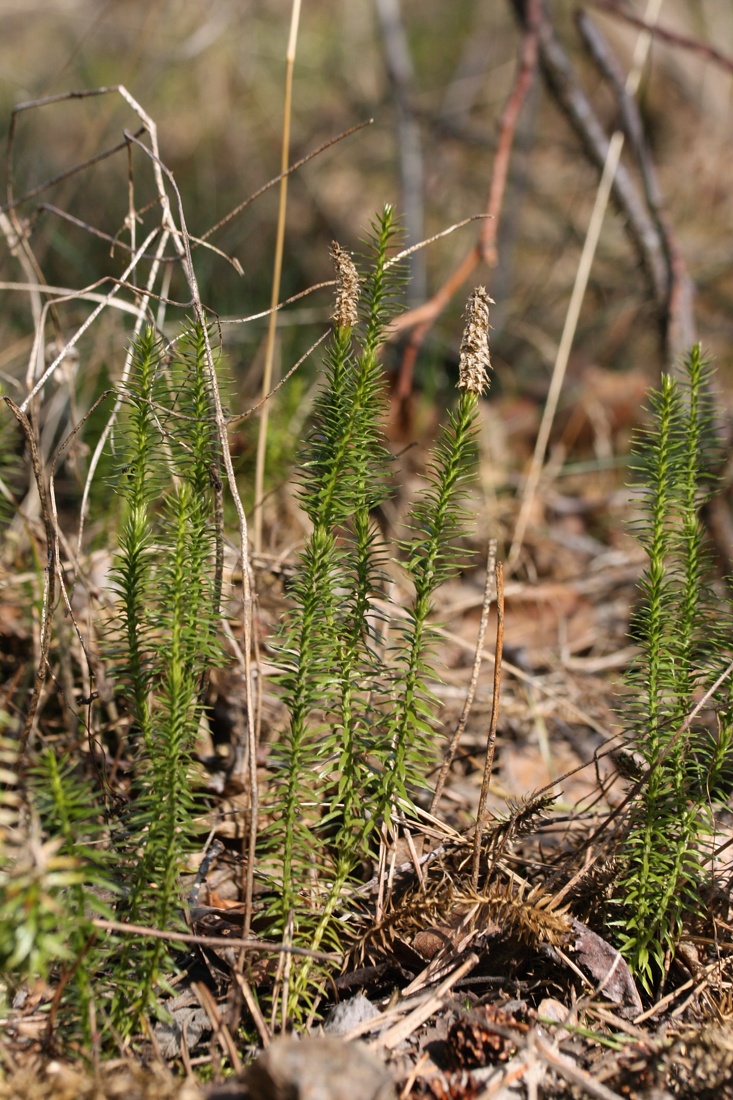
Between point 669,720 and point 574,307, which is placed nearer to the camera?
point 669,720

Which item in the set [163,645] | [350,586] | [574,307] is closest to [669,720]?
[350,586]

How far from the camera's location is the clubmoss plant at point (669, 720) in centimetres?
162

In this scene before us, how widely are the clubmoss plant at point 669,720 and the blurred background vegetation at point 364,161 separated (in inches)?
55.6

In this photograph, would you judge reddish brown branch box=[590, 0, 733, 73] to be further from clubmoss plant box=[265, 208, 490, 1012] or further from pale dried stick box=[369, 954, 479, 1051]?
pale dried stick box=[369, 954, 479, 1051]

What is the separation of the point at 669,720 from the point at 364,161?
528 cm

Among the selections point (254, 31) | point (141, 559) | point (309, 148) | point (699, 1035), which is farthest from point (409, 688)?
point (254, 31)

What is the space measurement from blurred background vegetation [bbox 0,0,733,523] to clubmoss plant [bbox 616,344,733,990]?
141 cm

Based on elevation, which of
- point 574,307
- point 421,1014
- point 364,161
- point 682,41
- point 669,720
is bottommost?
point 421,1014

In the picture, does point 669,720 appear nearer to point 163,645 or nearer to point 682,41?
point 163,645

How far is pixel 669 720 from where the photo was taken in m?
1.60

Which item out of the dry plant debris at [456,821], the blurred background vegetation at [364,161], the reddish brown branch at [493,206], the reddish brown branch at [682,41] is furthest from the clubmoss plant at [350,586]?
the reddish brown branch at [682,41]

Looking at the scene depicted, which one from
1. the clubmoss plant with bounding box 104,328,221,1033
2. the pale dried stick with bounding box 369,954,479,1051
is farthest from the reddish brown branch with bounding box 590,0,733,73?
the pale dried stick with bounding box 369,954,479,1051

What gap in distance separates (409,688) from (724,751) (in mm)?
582

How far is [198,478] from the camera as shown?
1643 millimetres
